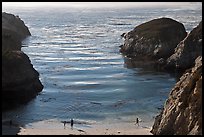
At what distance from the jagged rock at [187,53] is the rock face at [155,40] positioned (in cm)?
567

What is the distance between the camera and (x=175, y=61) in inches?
2473

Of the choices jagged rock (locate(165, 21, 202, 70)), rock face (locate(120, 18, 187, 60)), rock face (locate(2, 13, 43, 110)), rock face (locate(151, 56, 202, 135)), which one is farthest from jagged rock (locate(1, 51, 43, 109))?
rock face (locate(120, 18, 187, 60))

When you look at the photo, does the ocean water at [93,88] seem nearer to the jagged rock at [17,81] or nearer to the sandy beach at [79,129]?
the jagged rock at [17,81]

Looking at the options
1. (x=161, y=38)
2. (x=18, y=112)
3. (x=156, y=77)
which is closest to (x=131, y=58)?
(x=161, y=38)

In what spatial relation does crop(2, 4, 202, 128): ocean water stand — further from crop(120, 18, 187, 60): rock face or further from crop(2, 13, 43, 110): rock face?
crop(120, 18, 187, 60): rock face

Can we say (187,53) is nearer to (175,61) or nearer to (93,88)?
(175,61)

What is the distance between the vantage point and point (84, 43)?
A: 3844 inches

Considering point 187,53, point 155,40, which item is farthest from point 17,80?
point 155,40

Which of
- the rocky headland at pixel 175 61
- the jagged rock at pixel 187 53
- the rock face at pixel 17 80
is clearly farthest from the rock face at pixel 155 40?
the rock face at pixel 17 80

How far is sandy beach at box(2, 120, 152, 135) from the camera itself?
34438 mm

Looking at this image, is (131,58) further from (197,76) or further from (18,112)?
(197,76)

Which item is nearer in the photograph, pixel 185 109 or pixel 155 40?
pixel 185 109

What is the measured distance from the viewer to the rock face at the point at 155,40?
71062 millimetres

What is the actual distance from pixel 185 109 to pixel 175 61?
35.1m
